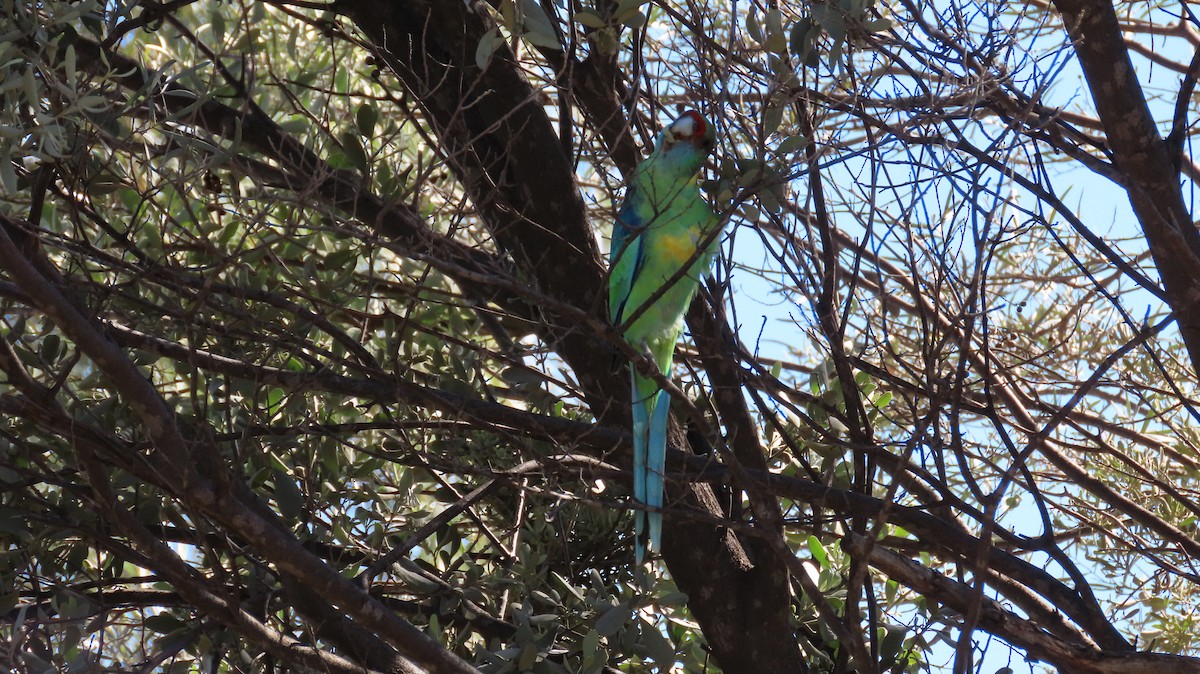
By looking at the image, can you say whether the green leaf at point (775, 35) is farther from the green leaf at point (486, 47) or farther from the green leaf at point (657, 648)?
the green leaf at point (657, 648)

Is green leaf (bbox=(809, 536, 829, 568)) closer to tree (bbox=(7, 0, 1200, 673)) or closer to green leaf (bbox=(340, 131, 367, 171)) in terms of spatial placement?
tree (bbox=(7, 0, 1200, 673))

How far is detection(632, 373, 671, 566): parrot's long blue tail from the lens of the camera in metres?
2.87

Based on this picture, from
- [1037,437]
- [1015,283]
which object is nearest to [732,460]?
[1037,437]

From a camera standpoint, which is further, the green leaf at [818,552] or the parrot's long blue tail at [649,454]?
the green leaf at [818,552]

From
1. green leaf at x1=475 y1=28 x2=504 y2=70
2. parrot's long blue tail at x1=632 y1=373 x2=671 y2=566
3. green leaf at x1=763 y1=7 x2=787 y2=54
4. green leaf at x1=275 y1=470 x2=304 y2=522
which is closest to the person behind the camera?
green leaf at x1=763 y1=7 x2=787 y2=54

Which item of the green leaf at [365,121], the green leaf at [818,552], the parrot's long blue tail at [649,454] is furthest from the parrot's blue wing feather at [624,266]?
the green leaf at [818,552]

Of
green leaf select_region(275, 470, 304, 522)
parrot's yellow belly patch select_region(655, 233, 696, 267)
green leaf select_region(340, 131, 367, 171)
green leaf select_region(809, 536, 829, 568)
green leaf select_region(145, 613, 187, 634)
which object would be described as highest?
parrot's yellow belly patch select_region(655, 233, 696, 267)

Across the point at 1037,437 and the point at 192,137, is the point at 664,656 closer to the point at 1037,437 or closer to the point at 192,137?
the point at 1037,437

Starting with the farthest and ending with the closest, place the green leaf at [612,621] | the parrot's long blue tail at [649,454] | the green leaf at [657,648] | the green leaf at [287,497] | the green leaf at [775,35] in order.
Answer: the green leaf at [287,497] → the parrot's long blue tail at [649,454] → the green leaf at [657,648] → the green leaf at [612,621] → the green leaf at [775,35]

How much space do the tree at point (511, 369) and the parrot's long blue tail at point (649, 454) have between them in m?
0.07

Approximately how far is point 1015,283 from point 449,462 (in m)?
2.77

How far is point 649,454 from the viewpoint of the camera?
2982mm

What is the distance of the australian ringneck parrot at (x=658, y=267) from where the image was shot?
2.97 meters

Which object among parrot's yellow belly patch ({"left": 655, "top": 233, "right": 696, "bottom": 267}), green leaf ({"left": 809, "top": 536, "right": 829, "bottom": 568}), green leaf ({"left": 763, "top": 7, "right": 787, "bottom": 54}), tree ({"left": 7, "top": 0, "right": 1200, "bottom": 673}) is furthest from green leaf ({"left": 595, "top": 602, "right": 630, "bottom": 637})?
green leaf ({"left": 763, "top": 7, "right": 787, "bottom": 54})
